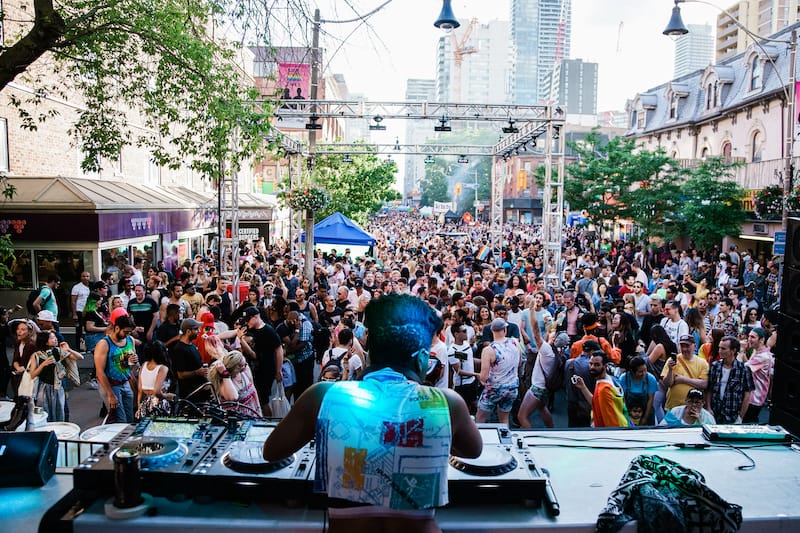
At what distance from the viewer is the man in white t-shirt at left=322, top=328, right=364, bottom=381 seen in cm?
711

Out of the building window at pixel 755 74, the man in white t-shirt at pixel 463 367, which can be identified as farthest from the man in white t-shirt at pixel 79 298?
the building window at pixel 755 74

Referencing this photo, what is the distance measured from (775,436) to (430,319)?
252cm

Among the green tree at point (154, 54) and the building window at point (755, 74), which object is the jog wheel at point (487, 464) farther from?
the building window at point (755, 74)

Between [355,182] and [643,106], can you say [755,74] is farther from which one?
[355,182]

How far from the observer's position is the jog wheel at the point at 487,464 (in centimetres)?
282

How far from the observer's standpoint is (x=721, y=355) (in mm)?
6859

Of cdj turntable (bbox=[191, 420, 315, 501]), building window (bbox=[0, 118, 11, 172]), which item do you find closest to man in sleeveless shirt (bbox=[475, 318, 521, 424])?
cdj turntable (bbox=[191, 420, 315, 501])

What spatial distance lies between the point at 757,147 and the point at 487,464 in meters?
34.2

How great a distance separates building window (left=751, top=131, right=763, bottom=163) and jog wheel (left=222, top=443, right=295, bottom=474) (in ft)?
111

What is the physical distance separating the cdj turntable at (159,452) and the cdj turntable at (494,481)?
121 cm

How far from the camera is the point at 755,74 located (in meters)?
31.6

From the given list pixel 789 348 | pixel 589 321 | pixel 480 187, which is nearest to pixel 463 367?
pixel 589 321

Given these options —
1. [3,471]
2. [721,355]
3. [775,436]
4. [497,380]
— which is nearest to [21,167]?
[497,380]

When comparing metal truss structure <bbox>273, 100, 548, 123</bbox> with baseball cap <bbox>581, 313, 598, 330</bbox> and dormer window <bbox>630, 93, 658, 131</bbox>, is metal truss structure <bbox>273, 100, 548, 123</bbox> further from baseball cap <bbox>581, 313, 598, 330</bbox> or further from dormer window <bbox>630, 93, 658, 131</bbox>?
dormer window <bbox>630, 93, 658, 131</bbox>
